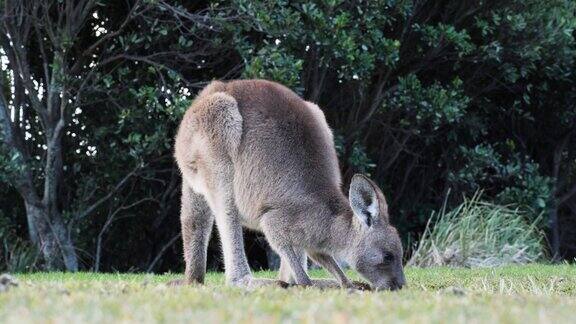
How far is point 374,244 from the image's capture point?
20.9 ft

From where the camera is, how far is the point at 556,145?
17.0 metres

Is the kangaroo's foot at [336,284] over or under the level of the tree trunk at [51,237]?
over

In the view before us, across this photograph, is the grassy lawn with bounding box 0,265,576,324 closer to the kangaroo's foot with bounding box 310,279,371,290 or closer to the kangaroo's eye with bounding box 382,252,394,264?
the kangaroo's foot with bounding box 310,279,371,290

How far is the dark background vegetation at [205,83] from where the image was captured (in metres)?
11.4

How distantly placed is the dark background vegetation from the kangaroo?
3900 mm

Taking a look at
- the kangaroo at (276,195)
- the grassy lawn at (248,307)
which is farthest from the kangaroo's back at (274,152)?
the grassy lawn at (248,307)

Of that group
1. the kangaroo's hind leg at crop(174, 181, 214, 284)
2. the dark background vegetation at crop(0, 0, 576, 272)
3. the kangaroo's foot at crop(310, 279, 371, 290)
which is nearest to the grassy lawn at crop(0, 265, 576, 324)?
the kangaroo's foot at crop(310, 279, 371, 290)

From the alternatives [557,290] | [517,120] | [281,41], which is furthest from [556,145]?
[557,290]

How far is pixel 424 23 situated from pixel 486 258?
3.38m

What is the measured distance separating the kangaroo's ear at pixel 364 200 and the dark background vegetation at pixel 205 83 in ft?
15.3

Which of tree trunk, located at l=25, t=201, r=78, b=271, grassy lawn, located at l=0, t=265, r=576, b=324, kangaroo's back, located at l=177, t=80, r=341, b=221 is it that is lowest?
tree trunk, located at l=25, t=201, r=78, b=271

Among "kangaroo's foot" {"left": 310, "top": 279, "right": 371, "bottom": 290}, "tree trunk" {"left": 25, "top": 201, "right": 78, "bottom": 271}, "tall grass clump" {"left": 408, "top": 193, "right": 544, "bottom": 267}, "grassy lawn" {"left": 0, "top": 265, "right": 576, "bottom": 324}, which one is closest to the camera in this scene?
"grassy lawn" {"left": 0, "top": 265, "right": 576, "bottom": 324}

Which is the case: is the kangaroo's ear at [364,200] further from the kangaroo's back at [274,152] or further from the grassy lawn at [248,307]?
the grassy lawn at [248,307]

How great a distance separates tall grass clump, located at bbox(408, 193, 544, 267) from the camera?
488 inches
